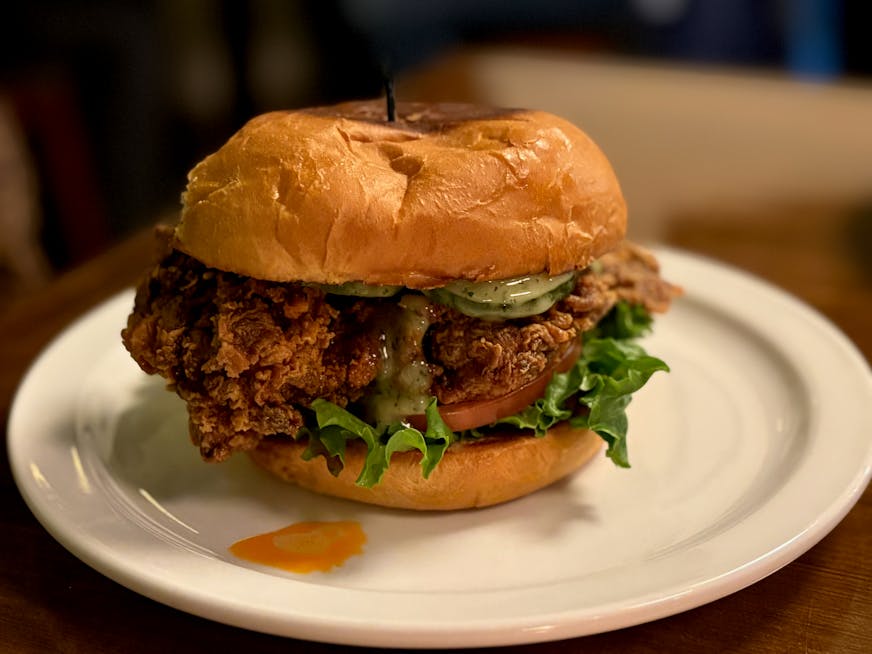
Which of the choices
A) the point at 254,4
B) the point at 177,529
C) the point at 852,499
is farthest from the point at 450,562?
the point at 254,4

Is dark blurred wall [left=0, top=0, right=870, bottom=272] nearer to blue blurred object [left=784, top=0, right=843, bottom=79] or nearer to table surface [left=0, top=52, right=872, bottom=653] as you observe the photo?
blue blurred object [left=784, top=0, right=843, bottom=79]

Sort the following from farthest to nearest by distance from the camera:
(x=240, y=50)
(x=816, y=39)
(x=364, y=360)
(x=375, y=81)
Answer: (x=240, y=50)
(x=375, y=81)
(x=816, y=39)
(x=364, y=360)

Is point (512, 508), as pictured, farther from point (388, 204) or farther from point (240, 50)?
point (240, 50)

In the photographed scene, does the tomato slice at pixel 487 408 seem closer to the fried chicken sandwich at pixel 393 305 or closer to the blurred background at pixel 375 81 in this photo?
the fried chicken sandwich at pixel 393 305

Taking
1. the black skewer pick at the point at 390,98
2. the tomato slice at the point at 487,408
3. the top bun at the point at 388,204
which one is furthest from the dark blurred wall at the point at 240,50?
the tomato slice at the point at 487,408

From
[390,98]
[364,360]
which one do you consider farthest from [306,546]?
[390,98]
